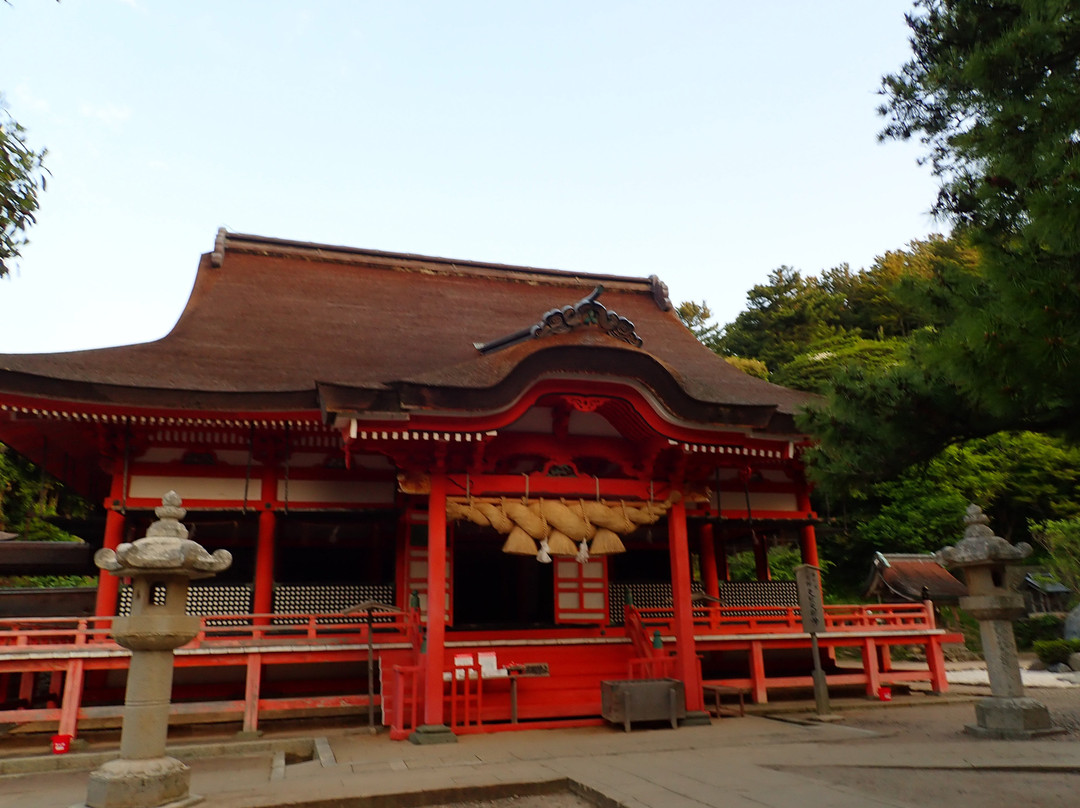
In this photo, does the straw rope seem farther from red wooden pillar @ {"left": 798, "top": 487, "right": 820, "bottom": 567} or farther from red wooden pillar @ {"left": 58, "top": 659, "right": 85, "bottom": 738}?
red wooden pillar @ {"left": 58, "top": 659, "right": 85, "bottom": 738}

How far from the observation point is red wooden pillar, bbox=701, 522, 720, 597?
1287 cm

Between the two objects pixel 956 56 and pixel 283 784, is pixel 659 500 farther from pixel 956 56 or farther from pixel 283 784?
pixel 956 56

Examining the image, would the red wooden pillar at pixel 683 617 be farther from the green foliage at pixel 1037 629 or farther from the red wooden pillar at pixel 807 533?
the green foliage at pixel 1037 629

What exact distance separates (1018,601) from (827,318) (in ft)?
117

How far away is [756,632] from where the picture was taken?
11.5m

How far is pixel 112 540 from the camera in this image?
10508 millimetres

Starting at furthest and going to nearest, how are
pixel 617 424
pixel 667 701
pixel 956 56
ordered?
pixel 617 424 < pixel 667 701 < pixel 956 56

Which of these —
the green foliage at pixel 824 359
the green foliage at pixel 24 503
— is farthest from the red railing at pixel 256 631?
the green foliage at pixel 824 359

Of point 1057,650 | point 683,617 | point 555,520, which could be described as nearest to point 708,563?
point 683,617

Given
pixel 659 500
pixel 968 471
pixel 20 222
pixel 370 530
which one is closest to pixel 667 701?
pixel 659 500

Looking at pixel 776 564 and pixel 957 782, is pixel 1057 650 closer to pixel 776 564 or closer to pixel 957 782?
pixel 776 564

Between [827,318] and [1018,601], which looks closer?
[1018,601]

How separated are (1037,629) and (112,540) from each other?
26.3 metres

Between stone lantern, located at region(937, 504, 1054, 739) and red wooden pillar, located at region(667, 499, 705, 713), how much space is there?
306cm
